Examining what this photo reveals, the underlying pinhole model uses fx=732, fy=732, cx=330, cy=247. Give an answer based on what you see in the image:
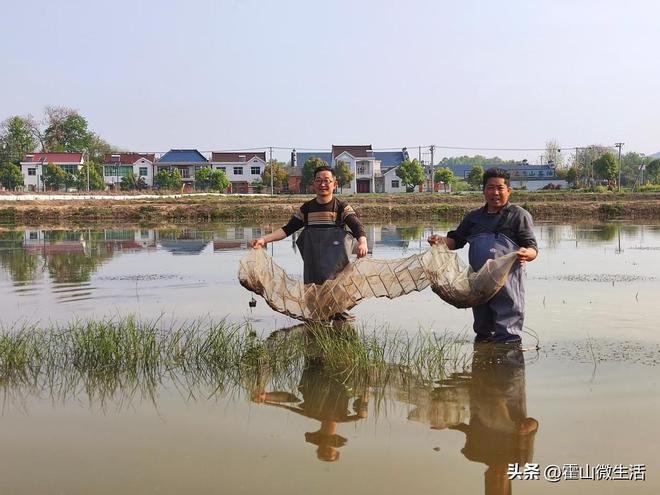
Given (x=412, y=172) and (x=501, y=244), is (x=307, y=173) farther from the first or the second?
(x=501, y=244)

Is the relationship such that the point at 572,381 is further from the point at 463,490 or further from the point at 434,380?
the point at 463,490

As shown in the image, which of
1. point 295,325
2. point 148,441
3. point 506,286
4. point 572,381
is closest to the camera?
point 148,441

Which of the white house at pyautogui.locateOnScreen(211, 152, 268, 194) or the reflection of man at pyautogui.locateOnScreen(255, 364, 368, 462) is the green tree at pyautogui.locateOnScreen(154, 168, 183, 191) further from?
the reflection of man at pyautogui.locateOnScreen(255, 364, 368, 462)

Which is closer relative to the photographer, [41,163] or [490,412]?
[490,412]

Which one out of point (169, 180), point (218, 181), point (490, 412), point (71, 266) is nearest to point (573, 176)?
point (218, 181)

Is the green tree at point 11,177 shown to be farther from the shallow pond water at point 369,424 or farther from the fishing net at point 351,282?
the fishing net at point 351,282

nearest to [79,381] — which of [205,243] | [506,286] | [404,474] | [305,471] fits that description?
[305,471]

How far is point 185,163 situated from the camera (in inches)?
3236

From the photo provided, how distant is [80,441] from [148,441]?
1.38 feet

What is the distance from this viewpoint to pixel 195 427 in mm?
4719

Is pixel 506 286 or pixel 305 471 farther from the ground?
pixel 506 286

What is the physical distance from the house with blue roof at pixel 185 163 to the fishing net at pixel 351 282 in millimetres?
75825

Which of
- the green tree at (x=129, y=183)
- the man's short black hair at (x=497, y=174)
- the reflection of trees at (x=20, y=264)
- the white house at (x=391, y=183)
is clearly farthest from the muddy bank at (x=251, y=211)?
the white house at (x=391, y=183)

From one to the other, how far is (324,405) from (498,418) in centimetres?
119
